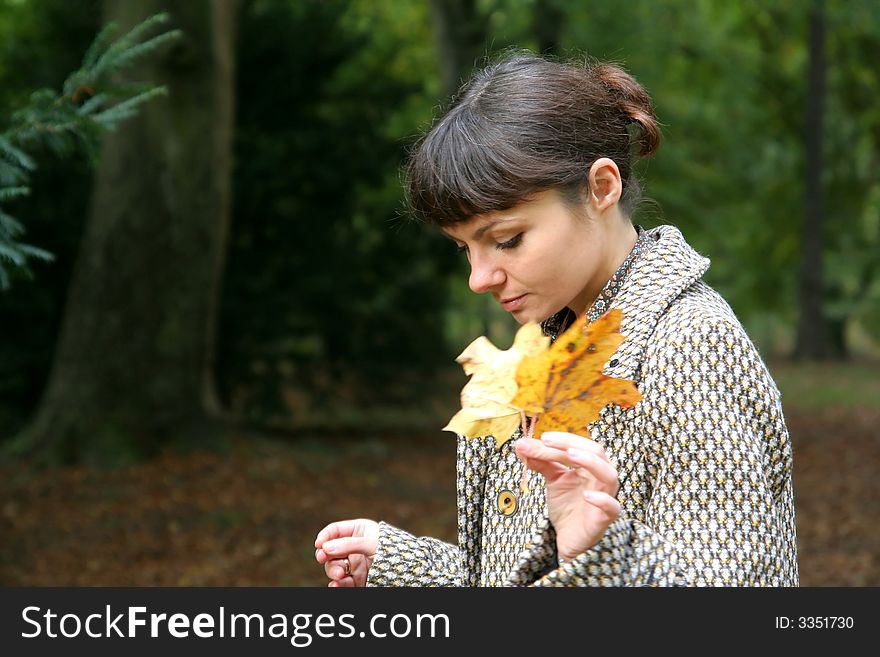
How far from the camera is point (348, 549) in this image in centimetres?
224

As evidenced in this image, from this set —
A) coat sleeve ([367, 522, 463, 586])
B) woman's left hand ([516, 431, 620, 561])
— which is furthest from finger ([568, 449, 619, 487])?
A: coat sleeve ([367, 522, 463, 586])

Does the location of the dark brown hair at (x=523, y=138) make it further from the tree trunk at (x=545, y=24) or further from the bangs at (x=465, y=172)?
the tree trunk at (x=545, y=24)

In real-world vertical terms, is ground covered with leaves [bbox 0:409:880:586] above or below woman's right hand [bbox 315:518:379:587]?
above

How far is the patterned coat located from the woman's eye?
200 mm

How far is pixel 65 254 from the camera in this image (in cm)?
1038

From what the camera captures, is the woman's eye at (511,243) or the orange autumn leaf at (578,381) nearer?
the orange autumn leaf at (578,381)

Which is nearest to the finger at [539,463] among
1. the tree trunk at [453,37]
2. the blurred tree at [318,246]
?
the blurred tree at [318,246]

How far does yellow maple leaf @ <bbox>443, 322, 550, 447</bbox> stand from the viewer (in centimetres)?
178

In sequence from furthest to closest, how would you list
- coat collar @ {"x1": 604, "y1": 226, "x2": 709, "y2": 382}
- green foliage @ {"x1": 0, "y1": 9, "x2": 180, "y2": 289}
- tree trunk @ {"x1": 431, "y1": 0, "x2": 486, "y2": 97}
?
tree trunk @ {"x1": 431, "y1": 0, "x2": 486, "y2": 97}
green foliage @ {"x1": 0, "y1": 9, "x2": 180, "y2": 289}
coat collar @ {"x1": 604, "y1": 226, "x2": 709, "y2": 382}

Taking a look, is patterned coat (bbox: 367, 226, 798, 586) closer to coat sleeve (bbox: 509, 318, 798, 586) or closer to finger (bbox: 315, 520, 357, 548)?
coat sleeve (bbox: 509, 318, 798, 586)

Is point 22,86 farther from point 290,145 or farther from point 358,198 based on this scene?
point 358,198

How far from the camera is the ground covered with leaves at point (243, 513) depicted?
24.3ft

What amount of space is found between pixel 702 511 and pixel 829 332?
26426 mm

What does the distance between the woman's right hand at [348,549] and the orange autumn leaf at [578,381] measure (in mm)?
641
